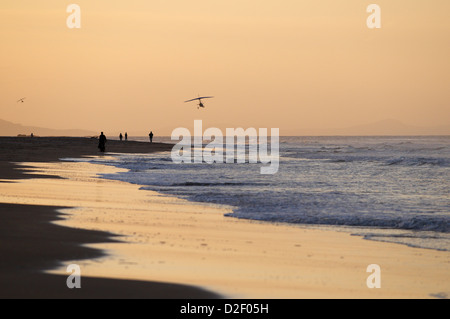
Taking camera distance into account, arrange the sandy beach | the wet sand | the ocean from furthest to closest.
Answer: the ocean < the sandy beach < the wet sand

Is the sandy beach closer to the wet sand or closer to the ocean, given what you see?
the wet sand

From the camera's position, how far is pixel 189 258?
921cm

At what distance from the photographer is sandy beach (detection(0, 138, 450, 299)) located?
7441 mm

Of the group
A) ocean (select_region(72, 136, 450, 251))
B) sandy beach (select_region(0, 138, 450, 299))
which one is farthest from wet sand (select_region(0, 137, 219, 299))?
ocean (select_region(72, 136, 450, 251))

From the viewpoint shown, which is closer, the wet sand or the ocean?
the wet sand

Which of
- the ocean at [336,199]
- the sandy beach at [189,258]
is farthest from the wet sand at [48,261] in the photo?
the ocean at [336,199]

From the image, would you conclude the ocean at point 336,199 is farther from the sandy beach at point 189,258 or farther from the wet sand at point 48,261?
the wet sand at point 48,261

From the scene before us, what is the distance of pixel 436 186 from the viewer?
2309 centimetres

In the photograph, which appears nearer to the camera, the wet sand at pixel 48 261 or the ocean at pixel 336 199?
the wet sand at pixel 48 261

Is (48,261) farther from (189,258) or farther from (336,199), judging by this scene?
(336,199)

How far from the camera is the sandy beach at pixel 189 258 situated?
7441mm
